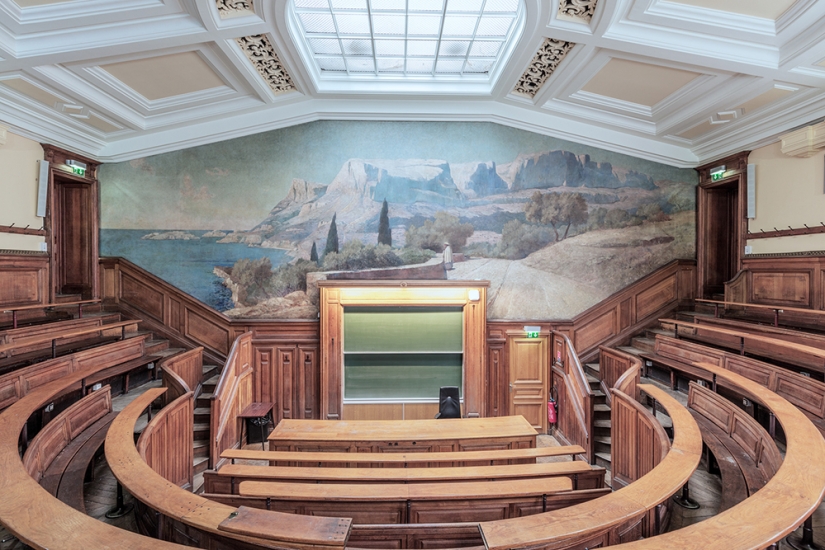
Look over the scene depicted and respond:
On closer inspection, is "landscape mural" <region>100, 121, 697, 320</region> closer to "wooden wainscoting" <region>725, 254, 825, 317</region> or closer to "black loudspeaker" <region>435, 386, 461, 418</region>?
"wooden wainscoting" <region>725, 254, 825, 317</region>

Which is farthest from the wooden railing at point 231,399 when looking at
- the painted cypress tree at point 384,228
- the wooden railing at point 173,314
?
the painted cypress tree at point 384,228

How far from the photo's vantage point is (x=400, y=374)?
235 inches

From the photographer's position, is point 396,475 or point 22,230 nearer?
point 396,475

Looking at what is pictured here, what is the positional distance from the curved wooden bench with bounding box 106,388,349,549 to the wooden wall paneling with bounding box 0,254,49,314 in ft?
12.2

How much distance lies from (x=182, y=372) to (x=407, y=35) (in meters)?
4.81

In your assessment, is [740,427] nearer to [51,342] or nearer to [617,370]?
[617,370]

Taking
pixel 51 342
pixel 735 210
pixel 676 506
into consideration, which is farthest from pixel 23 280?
pixel 735 210

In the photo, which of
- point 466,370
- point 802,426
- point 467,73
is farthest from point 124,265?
point 802,426

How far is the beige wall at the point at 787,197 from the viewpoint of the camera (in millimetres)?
4594

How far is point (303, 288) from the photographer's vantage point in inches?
242

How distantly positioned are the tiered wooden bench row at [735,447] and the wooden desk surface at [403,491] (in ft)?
3.43

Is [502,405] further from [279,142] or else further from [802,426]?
[279,142]

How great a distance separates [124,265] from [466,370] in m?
5.18

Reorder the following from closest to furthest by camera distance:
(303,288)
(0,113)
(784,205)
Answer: (0,113) < (784,205) < (303,288)
